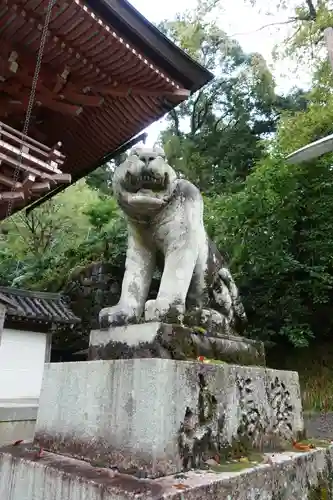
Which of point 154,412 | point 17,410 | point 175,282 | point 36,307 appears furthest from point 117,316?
point 36,307

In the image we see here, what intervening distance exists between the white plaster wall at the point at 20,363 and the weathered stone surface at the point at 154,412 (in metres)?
6.02

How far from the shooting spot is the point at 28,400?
7562 millimetres

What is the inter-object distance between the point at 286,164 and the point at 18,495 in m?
7.21

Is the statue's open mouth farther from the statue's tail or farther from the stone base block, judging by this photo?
the stone base block

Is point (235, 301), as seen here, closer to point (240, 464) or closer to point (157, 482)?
point (240, 464)

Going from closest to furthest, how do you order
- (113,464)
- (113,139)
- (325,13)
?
(113,464) < (113,139) < (325,13)

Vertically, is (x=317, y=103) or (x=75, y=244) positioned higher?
(x=317, y=103)

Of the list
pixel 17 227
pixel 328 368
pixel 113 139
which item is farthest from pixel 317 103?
pixel 17 227

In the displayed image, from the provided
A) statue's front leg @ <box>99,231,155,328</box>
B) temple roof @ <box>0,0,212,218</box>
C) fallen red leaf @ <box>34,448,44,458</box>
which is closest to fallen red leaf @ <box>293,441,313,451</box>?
statue's front leg @ <box>99,231,155,328</box>

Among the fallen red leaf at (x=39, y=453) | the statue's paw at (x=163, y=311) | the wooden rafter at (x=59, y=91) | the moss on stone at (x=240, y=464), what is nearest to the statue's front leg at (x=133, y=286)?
the statue's paw at (x=163, y=311)

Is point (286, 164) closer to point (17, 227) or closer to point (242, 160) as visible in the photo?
point (242, 160)

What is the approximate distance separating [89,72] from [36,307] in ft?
16.2

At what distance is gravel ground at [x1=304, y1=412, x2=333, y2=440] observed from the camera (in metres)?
5.93

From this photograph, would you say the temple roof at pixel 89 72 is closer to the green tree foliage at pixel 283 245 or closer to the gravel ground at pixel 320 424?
the green tree foliage at pixel 283 245
